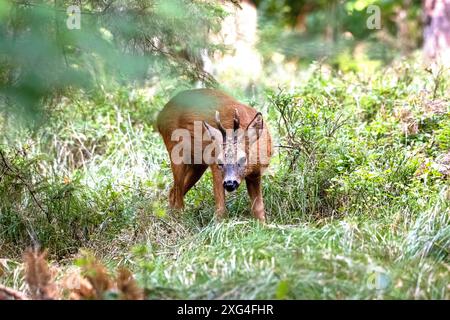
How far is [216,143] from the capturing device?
23.2 ft

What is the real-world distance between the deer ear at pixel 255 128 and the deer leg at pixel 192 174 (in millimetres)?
925

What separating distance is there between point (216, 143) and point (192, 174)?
0.87 metres

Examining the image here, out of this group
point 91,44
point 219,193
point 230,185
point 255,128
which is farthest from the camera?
point 219,193

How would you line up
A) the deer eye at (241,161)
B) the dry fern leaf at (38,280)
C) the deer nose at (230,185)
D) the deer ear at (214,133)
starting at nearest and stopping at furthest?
the dry fern leaf at (38,280) < the deer nose at (230,185) < the deer eye at (241,161) < the deer ear at (214,133)

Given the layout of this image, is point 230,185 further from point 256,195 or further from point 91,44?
point 91,44

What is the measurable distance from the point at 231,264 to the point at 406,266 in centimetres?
121

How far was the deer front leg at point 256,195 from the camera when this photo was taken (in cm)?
719

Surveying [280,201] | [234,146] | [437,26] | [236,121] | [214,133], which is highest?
[437,26]

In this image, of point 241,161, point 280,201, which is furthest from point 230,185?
point 280,201

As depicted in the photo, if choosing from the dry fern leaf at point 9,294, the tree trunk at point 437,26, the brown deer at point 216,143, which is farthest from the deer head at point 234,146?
the tree trunk at point 437,26

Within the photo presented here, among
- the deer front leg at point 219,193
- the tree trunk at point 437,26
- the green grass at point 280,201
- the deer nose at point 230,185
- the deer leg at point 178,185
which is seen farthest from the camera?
the tree trunk at point 437,26

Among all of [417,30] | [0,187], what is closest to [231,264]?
[0,187]

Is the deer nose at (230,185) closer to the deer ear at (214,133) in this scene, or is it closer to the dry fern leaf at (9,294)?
the deer ear at (214,133)

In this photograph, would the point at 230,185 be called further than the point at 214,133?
No
